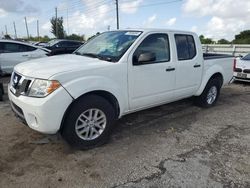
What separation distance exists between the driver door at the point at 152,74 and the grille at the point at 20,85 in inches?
59.1

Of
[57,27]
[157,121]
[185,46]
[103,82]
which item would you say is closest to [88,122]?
[103,82]

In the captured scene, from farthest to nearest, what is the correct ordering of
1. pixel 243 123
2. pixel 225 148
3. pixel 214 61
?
pixel 214 61
pixel 243 123
pixel 225 148

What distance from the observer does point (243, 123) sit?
16.5ft

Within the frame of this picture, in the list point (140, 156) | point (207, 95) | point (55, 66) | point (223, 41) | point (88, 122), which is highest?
point (223, 41)

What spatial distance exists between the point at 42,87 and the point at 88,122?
84 centimetres

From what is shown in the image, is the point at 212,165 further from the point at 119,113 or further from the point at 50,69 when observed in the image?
the point at 50,69

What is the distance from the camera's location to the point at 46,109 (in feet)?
10.2

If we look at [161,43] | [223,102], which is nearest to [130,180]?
[161,43]

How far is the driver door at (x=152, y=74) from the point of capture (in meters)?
4.03

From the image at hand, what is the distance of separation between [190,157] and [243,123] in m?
2.09

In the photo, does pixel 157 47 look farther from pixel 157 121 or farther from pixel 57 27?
pixel 57 27

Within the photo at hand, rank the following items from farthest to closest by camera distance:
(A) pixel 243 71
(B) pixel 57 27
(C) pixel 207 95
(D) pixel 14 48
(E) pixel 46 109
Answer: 1. (B) pixel 57 27
2. (D) pixel 14 48
3. (A) pixel 243 71
4. (C) pixel 207 95
5. (E) pixel 46 109

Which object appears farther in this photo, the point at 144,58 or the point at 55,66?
the point at 144,58

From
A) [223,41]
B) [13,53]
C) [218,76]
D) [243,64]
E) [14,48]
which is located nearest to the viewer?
[218,76]
